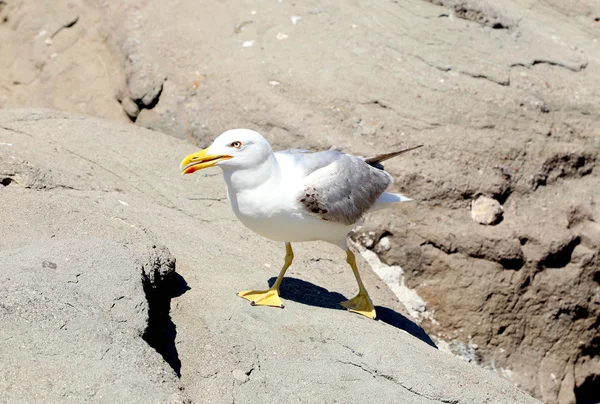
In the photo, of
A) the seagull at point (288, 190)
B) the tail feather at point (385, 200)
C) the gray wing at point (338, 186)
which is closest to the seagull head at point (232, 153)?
the seagull at point (288, 190)

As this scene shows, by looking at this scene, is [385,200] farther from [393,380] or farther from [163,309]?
[163,309]

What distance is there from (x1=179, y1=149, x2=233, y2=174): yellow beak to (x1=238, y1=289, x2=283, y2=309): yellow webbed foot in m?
0.77

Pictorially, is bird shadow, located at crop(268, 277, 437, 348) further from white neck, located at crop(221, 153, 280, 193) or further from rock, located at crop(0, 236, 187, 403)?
rock, located at crop(0, 236, 187, 403)

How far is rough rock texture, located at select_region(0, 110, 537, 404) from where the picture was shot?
118 inches

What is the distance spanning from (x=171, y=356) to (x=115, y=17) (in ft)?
15.5

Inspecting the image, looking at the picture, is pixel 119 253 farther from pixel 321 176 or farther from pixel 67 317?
pixel 321 176

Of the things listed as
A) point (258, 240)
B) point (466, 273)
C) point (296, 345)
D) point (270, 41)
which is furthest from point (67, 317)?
point (270, 41)

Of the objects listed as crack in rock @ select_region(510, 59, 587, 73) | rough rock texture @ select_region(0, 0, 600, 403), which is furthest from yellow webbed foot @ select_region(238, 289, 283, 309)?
crack in rock @ select_region(510, 59, 587, 73)

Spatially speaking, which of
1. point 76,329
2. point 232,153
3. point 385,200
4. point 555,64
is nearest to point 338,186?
point 385,200

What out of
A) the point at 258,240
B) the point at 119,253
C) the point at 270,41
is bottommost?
the point at 258,240

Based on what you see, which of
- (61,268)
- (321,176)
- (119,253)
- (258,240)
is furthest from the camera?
(258,240)

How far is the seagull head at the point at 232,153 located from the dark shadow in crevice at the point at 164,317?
1.96 feet

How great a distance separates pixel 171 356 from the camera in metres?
3.52

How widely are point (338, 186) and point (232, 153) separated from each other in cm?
73
